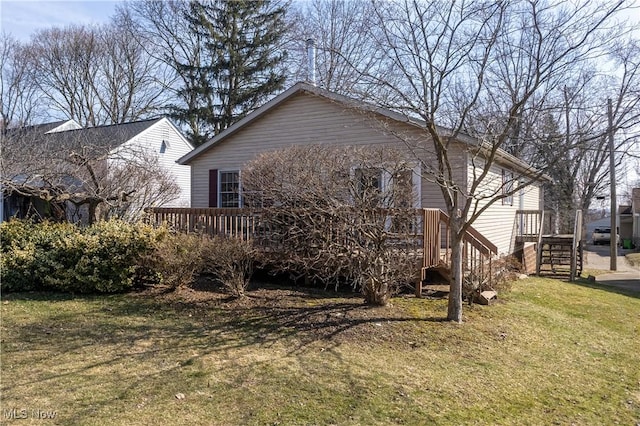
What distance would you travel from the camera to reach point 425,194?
35.5ft

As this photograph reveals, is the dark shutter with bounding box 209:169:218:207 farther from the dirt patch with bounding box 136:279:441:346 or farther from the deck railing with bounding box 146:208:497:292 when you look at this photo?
the dirt patch with bounding box 136:279:441:346

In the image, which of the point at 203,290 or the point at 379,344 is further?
the point at 203,290

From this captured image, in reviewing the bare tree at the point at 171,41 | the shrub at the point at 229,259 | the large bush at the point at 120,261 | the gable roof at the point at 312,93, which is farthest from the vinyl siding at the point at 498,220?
the bare tree at the point at 171,41

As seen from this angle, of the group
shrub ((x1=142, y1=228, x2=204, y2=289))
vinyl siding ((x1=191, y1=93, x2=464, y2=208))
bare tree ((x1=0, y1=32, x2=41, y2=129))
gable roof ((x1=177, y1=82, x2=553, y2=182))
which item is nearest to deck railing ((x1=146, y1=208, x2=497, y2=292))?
shrub ((x1=142, y1=228, x2=204, y2=289))

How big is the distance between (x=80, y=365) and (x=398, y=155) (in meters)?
5.62

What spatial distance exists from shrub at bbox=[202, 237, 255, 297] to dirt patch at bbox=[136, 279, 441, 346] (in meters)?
0.26

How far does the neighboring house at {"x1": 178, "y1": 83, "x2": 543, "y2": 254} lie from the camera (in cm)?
1081

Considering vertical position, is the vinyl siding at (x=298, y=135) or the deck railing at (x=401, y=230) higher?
the vinyl siding at (x=298, y=135)

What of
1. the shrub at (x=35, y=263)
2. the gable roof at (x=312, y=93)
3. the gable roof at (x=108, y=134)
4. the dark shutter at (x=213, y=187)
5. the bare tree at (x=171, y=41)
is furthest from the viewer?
the bare tree at (x=171, y=41)

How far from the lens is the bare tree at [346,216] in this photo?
7.18 metres

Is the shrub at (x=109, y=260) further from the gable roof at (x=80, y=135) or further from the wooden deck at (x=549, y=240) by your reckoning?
the wooden deck at (x=549, y=240)

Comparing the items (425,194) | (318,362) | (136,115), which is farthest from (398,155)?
(136,115)

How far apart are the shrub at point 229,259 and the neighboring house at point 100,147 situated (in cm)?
588

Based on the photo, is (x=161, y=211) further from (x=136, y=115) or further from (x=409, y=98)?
(x=136, y=115)
